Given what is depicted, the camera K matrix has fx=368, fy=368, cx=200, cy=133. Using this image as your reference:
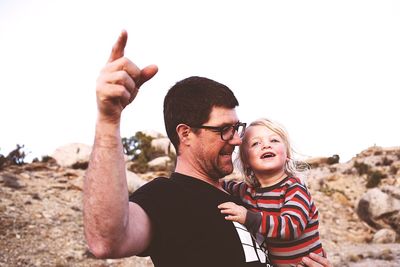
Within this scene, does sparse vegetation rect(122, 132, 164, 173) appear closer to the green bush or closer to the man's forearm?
the green bush

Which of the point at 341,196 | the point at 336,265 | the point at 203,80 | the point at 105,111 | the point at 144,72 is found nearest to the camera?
the point at 105,111

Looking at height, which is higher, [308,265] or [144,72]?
[144,72]

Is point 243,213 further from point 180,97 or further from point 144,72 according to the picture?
point 144,72

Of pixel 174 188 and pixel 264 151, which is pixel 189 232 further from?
pixel 264 151

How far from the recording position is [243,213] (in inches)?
88.7

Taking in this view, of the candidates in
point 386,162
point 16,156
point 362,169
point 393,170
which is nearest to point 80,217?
point 16,156

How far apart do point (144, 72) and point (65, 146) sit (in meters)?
24.4

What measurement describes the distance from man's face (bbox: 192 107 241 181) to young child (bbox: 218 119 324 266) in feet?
1.21

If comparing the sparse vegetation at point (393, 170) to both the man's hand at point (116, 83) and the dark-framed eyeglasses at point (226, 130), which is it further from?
the man's hand at point (116, 83)

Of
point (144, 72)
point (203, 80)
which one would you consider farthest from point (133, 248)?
point (203, 80)

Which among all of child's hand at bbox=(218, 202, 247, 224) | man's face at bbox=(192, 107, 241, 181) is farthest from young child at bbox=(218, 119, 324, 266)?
man's face at bbox=(192, 107, 241, 181)

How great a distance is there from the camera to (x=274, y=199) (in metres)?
2.84

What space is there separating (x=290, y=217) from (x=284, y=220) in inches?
2.7

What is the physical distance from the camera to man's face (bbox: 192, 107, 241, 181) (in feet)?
8.41
